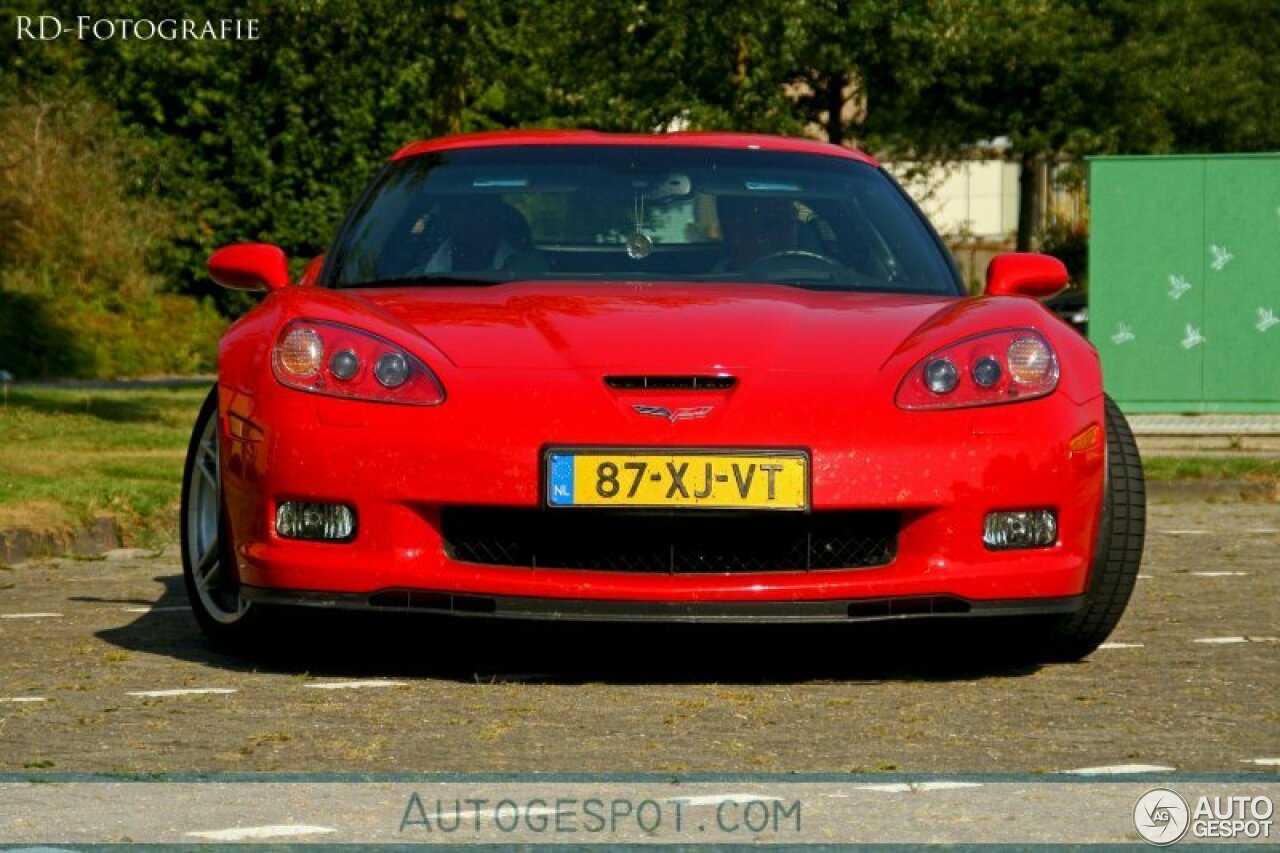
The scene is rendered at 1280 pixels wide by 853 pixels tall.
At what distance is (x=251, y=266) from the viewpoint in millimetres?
7168

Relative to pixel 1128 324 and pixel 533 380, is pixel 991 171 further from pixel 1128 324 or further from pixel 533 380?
pixel 533 380

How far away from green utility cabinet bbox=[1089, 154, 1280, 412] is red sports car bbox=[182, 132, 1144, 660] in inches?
385

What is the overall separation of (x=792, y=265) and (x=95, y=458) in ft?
21.8

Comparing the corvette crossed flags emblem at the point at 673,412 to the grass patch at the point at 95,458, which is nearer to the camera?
the corvette crossed flags emblem at the point at 673,412

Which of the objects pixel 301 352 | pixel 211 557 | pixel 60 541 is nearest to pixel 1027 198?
pixel 60 541

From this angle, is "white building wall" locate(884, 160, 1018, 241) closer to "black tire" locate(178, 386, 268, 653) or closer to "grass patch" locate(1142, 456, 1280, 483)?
"grass patch" locate(1142, 456, 1280, 483)

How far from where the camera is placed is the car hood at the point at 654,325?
19.4ft

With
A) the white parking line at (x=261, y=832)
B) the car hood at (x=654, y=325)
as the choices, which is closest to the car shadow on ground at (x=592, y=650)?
the car hood at (x=654, y=325)

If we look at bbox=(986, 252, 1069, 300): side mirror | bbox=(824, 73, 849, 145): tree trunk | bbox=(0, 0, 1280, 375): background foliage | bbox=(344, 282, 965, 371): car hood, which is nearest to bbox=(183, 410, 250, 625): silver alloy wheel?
bbox=(344, 282, 965, 371): car hood

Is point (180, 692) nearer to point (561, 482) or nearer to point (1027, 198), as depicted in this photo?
point (561, 482)

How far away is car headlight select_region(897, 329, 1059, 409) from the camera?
5.92m

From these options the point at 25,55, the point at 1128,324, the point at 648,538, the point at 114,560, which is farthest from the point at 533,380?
the point at 25,55

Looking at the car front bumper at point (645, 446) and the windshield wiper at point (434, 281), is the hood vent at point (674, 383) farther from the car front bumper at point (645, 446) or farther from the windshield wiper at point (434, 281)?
the windshield wiper at point (434, 281)

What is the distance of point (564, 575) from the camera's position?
5840mm
